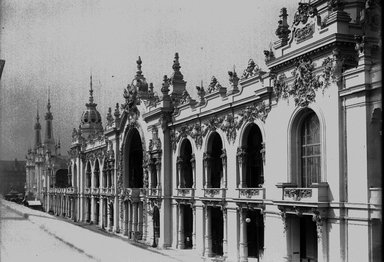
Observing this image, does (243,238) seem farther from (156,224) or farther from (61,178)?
(61,178)

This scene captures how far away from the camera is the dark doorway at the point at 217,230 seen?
37250mm

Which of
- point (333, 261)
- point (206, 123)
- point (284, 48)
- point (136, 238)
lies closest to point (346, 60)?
point (284, 48)

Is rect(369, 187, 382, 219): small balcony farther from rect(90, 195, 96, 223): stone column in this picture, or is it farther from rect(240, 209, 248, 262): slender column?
rect(90, 195, 96, 223): stone column

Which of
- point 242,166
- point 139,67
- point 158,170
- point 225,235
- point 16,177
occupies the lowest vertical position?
point 16,177

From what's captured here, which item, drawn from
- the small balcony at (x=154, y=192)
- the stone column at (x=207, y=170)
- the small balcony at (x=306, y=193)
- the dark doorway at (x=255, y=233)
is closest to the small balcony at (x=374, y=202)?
the small balcony at (x=306, y=193)

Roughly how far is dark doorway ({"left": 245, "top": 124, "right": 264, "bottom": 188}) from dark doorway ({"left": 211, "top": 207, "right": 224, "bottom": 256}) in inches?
193

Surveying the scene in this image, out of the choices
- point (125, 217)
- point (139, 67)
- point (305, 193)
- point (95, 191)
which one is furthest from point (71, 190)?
point (305, 193)

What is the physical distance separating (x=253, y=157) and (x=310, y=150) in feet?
24.7

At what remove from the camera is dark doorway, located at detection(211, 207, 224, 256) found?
3725 cm

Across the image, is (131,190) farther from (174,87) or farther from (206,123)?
(206,123)

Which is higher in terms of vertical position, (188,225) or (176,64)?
(176,64)

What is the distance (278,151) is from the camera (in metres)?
28.2

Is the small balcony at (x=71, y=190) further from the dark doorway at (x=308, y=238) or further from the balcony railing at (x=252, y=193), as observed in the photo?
the dark doorway at (x=308, y=238)

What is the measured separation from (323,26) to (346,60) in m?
1.85
